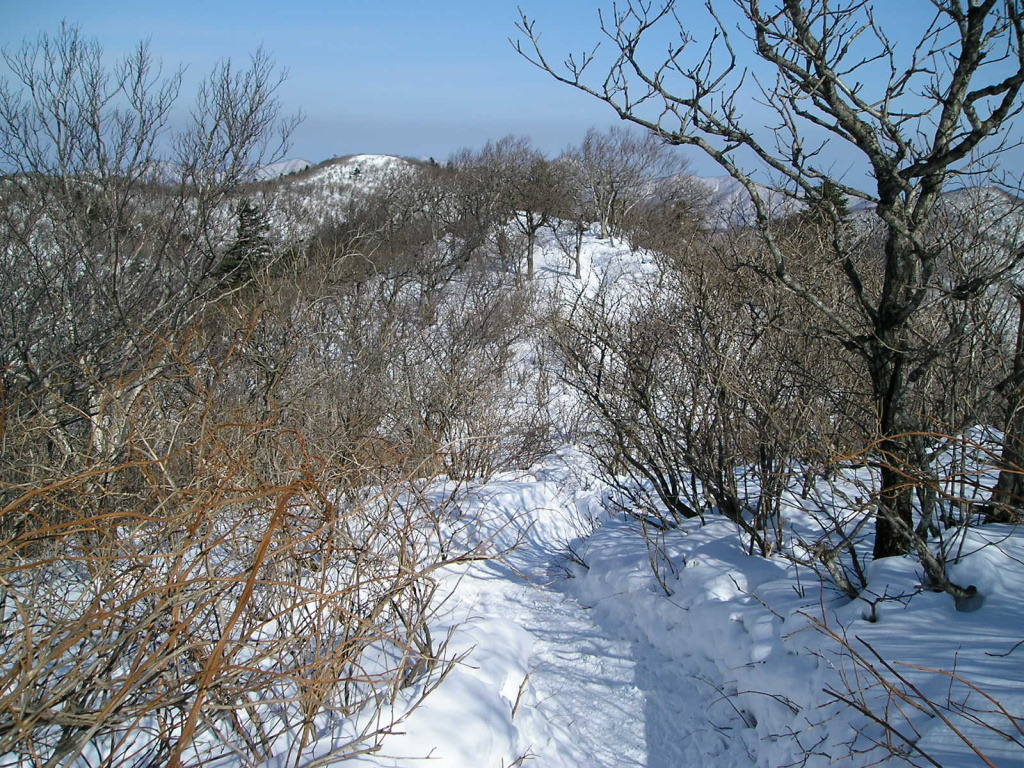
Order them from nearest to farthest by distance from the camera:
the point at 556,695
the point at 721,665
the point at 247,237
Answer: the point at 721,665, the point at 556,695, the point at 247,237

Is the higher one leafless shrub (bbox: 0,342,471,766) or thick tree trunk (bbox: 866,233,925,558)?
thick tree trunk (bbox: 866,233,925,558)

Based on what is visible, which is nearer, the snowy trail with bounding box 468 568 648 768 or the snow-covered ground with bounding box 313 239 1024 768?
the snow-covered ground with bounding box 313 239 1024 768

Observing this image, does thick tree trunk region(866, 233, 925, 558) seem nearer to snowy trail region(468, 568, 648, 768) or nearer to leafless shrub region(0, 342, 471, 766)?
snowy trail region(468, 568, 648, 768)

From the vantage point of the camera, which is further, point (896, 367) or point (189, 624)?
point (896, 367)

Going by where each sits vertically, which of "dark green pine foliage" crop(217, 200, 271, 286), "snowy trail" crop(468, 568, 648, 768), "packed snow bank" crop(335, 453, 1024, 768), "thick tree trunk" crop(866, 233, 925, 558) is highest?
"dark green pine foliage" crop(217, 200, 271, 286)

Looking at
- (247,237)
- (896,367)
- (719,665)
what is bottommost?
(719,665)

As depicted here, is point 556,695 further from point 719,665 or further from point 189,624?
point 189,624

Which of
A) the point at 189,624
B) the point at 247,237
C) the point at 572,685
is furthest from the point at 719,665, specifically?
the point at 247,237

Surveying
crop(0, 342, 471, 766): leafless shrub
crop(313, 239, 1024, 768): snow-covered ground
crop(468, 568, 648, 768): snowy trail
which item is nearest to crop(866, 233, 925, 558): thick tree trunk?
crop(313, 239, 1024, 768): snow-covered ground

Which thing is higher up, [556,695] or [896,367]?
[896,367]

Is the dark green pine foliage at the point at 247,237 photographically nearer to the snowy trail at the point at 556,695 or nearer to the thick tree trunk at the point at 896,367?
the snowy trail at the point at 556,695

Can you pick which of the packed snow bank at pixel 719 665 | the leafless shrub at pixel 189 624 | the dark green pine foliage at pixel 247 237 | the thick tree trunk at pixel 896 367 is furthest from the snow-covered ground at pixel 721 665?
the dark green pine foliage at pixel 247 237

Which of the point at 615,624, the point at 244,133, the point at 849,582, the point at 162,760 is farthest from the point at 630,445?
the point at 244,133

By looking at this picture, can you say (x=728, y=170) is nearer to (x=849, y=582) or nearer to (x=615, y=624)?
(x=849, y=582)
